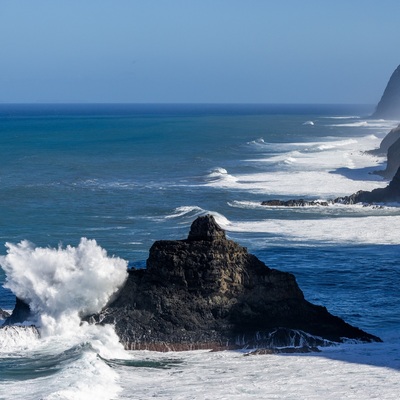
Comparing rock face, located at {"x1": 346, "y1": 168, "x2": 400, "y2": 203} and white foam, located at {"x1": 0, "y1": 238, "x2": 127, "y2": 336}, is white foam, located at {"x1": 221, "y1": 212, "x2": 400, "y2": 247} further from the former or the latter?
white foam, located at {"x1": 0, "y1": 238, "x2": 127, "y2": 336}

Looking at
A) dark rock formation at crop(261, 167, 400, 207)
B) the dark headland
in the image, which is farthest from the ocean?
A: dark rock formation at crop(261, 167, 400, 207)

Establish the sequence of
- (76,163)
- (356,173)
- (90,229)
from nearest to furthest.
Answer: (90,229)
(356,173)
(76,163)

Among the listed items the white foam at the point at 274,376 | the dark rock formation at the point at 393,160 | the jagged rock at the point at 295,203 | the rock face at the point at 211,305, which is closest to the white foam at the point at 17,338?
the rock face at the point at 211,305

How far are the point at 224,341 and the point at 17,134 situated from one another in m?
143

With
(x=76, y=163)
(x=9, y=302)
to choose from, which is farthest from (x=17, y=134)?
(x=9, y=302)

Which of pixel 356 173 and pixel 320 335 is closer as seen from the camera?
pixel 320 335

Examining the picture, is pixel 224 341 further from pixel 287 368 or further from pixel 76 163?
pixel 76 163

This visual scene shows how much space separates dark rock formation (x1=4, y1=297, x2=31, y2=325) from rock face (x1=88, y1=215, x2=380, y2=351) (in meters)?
2.06

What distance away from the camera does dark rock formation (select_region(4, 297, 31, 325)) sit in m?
30.3

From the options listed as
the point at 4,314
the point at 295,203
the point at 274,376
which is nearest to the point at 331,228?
the point at 295,203

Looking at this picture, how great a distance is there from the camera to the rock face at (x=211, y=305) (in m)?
29.1

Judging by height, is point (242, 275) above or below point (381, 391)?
above

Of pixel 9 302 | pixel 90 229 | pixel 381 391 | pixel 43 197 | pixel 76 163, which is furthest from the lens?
pixel 76 163

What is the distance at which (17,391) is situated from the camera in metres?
25.2
